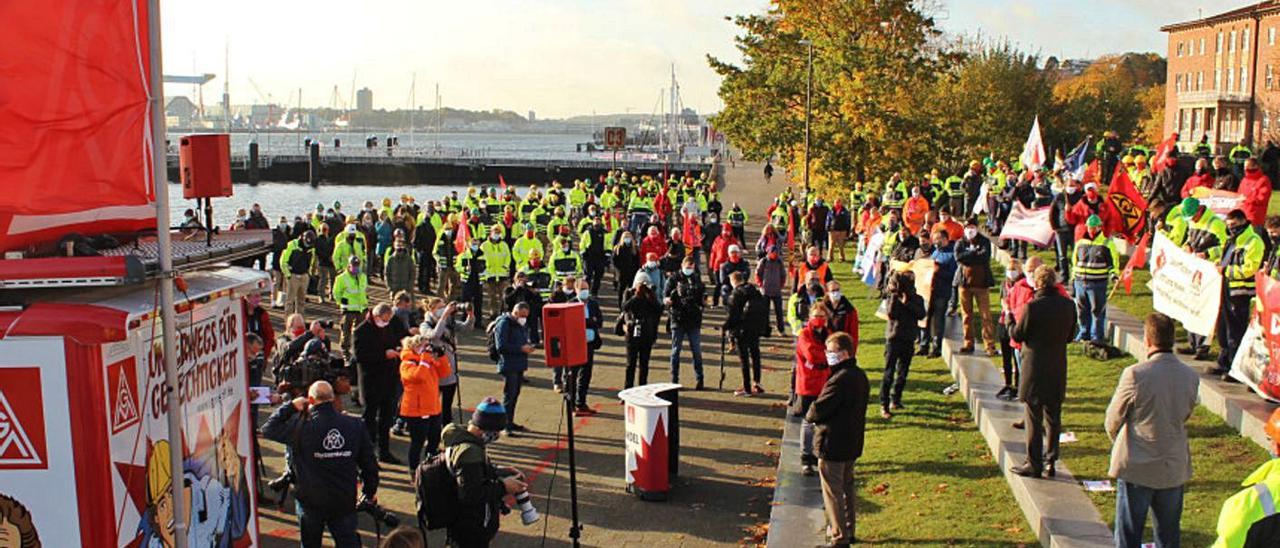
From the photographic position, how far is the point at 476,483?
817 centimetres

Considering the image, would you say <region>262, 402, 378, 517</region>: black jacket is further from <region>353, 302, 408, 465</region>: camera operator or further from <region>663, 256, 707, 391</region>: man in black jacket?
<region>663, 256, 707, 391</region>: man in black jacket

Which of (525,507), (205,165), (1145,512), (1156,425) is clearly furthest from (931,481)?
(205,165)

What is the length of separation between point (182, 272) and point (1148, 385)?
6.07 metres

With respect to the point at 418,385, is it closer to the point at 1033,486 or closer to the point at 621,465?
the point at 621,465

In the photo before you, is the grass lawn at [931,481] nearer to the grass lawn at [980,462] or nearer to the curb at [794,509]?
the grass lawn at [980,462]

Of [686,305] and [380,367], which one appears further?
[686,305]

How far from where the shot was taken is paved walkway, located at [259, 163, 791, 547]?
10984 millimetres

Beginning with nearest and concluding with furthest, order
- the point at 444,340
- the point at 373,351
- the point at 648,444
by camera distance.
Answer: the point at 648,444 < the point at 373,351 < the point at 444,340

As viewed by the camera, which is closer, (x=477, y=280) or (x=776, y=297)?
(x=776, y=297)

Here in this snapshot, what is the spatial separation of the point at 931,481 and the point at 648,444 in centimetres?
272

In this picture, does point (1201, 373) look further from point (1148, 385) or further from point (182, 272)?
point (182, 272)

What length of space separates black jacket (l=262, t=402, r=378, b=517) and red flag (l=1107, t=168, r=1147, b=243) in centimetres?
1301

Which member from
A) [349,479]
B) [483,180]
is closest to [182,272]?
[349,479]

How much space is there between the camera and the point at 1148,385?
7820mm
